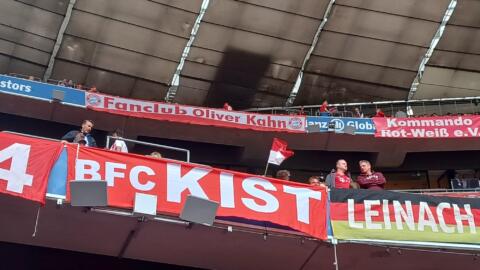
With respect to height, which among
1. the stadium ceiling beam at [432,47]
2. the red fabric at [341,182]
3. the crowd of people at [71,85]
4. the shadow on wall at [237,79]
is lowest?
the red fabric at [341,182]

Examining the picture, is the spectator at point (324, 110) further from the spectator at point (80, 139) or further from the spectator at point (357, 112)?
the spectator at point (80, 139)

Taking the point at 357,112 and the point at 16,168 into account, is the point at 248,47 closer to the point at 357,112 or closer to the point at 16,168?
the point at 357,112

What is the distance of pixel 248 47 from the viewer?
19406 mm

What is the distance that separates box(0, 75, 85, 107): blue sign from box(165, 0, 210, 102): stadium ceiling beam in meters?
3.98

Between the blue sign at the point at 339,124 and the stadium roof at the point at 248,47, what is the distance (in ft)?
8.27

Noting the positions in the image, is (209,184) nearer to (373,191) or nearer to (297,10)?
(373,191)

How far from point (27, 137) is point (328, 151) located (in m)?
13.6

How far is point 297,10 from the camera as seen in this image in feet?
59.6

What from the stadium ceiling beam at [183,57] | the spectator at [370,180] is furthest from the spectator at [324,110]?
the spectator at [370,180]

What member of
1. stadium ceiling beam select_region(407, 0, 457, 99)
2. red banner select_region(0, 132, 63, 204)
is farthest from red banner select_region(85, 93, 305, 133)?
red banner select_region(0, 132, 63, 204)

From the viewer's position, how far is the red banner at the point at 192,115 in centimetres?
1725

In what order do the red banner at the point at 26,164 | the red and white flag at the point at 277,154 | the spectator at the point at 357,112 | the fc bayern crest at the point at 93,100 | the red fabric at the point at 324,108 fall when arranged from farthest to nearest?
1. the spectator at the point at 357,112
2. the red fabric at the point at 324,108
3. the fc bayern crest at the point at 93,100
4. the red and white flag at the point at 277,154
5. the red banner at the point at 26,164

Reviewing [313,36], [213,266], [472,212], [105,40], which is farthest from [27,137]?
[313,36]

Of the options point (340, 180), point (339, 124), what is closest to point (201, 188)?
point (340, 180)
